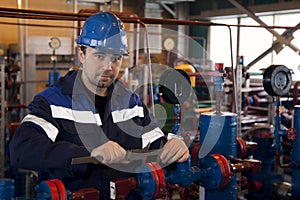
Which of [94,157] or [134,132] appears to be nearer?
[94,157]

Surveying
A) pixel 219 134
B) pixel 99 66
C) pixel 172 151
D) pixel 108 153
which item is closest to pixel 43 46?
pixel 219 134

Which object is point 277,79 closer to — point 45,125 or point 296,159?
point 296,159

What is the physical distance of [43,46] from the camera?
637 centimetres

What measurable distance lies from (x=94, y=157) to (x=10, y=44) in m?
5.90

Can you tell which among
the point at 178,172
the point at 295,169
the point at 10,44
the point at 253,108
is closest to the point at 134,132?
the point at 178,172

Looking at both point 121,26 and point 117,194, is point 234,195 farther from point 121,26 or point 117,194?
point 121,26

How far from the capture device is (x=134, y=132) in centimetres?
168

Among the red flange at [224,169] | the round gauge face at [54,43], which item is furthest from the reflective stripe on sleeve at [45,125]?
the round gauge face at [54,43]

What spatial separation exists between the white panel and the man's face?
16.4 ft

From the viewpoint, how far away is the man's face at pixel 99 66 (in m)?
1.46

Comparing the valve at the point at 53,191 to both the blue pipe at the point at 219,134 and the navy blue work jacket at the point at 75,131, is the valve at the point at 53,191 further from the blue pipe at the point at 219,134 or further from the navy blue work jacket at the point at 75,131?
the blue pipe at the point at 219,134

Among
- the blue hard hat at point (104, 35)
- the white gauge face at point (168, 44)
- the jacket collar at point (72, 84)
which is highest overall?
the white gauge face at point (168, 44)

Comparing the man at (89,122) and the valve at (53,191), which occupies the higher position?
the man at (89,122)

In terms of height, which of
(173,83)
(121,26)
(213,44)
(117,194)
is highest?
(213,44)
